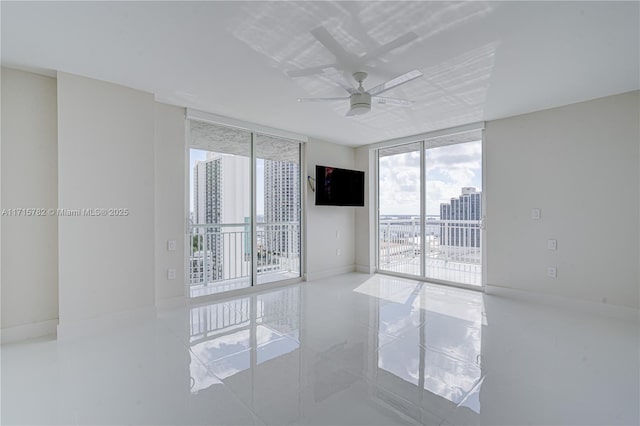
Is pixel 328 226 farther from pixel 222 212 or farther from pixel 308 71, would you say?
pixel 308 71

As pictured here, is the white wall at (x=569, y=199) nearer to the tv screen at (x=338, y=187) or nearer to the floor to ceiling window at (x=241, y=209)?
the tv screen at (x=338, y=187)

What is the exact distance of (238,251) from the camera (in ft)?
13.7

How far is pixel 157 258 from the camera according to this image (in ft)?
10.8

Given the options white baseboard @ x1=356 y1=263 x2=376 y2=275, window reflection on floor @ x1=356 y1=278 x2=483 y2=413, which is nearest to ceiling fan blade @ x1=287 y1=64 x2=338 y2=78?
window reflection on floor @ x1=356 y1=278 x2=483 y2=413

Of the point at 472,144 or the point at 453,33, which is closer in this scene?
the point at 453,33

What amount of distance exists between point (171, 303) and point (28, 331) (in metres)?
1.19

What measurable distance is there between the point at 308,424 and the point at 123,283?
2394mm

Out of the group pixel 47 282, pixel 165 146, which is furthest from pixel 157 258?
pixel 165 146

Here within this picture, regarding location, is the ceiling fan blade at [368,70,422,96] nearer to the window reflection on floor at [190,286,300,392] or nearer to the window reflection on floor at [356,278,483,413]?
the window reflection on floor at [356,278,483,413]

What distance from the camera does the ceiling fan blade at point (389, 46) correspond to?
2.00m

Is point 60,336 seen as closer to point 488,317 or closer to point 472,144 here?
point 488,317

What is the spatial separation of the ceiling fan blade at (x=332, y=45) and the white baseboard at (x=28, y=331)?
11.3ft

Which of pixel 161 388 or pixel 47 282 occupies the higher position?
pixel 47 282

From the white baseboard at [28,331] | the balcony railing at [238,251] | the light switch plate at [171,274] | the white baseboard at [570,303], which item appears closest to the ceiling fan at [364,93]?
the balcony railing at [238,251]
